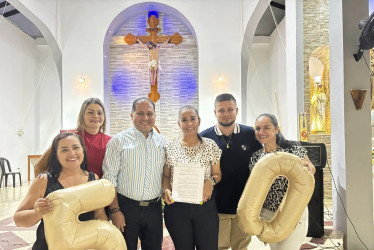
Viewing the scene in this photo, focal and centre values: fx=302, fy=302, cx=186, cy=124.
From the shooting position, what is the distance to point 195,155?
72.7 inches

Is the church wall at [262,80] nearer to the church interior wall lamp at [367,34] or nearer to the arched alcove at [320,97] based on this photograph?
the arched alcove at [320,97]

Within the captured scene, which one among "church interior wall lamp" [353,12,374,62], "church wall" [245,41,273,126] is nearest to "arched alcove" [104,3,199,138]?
"church wall" [245,41,273,126]

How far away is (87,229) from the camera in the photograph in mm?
1565

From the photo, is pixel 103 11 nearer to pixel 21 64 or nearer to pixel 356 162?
pixel 21 64

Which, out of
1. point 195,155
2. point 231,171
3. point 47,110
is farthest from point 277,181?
point 47,110

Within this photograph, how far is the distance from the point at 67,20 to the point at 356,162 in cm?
626

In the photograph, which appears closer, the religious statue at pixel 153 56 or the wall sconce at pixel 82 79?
the wall sconce at pixel 82 79

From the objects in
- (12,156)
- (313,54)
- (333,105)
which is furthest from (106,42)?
(333,105)

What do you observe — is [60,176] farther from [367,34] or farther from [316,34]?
[316,34]

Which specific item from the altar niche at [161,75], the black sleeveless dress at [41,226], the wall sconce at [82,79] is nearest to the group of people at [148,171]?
the black sleeveless dress at [41,226]

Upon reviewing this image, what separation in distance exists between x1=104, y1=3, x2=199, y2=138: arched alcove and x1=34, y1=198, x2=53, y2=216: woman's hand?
5948 mm

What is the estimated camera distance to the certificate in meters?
1.75

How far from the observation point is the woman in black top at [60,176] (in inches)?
61.8

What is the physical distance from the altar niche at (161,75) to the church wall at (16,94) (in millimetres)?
2477
